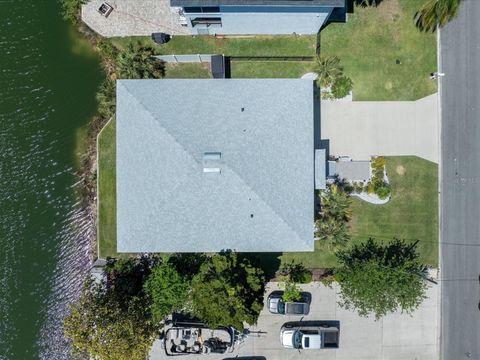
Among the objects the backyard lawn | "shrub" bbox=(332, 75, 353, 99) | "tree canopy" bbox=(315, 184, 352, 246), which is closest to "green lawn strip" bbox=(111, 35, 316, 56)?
the backyard lawn

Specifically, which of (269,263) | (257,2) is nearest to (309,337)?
(269,263)

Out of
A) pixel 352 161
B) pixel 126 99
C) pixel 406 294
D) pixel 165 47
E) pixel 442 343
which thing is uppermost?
pixel 165 47

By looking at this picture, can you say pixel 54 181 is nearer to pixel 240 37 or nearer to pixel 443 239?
pixel 240 37

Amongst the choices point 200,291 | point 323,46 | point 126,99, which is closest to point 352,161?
point 323,46

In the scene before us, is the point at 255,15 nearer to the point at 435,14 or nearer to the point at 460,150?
the point at 435,14

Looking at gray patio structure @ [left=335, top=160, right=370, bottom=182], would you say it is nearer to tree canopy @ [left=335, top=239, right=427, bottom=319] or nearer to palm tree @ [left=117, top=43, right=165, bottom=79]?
tree canopy @ [left=335, top=239, right=427, bottom=319]
